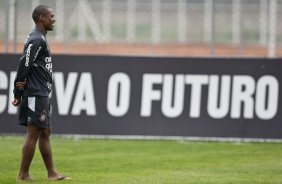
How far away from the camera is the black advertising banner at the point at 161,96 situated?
1548cm

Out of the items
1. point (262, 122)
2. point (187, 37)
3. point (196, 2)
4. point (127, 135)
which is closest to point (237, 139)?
point (262, 122)

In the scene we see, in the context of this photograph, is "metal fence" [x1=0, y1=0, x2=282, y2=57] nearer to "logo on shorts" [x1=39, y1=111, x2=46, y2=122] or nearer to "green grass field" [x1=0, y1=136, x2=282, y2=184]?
"green grass field" [x1=0, y1=136, x2=282, y2=184]

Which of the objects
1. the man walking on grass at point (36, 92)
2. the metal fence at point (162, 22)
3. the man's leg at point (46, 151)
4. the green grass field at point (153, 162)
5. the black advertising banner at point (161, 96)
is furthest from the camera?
the metal fence at point (162, 22)

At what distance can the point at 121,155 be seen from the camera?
13.5m

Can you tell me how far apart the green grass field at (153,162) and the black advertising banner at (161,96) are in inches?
11.5

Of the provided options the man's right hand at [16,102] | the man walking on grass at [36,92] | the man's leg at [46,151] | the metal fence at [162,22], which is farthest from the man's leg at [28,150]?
the metal fence at [162,22]

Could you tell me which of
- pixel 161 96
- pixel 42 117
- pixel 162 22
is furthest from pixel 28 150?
pixel 162 22

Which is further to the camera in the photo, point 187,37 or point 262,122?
point 187,37

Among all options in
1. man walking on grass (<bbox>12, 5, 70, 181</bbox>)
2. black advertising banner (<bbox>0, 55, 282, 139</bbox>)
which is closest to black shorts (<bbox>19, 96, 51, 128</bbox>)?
man walking on grass (<bbox>12, 5, 70, 181</bbox>)

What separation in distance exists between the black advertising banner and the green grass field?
291mm

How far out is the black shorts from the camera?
10.2 meters

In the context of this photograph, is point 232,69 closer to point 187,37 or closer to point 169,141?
point 169,141

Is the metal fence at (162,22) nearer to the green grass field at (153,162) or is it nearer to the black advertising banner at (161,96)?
the black advertising banner at (161,96)

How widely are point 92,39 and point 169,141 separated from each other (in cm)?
1480
